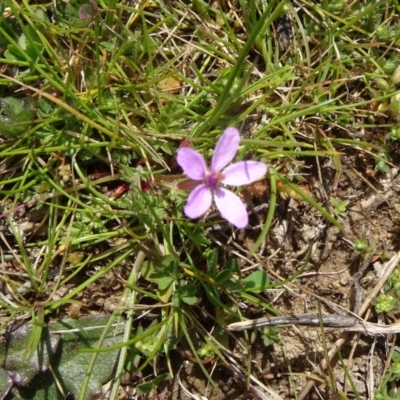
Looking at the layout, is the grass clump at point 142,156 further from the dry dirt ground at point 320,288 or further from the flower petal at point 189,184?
the flower petal at point 189,184

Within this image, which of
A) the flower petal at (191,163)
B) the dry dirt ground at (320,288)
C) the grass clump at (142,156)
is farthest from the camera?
the dry dirt ground at (320,288)

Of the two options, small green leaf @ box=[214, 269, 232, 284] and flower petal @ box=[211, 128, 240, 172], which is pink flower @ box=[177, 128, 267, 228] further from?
small green leaf @ box=[214, 269, 232, 284]

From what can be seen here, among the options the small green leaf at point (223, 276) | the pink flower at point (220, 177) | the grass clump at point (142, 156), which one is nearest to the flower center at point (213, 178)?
the pink flower at point (220, 177)

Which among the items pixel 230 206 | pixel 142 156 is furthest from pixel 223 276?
pixel 142 156

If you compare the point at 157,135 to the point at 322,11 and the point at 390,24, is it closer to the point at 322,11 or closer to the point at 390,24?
the point at 322,11

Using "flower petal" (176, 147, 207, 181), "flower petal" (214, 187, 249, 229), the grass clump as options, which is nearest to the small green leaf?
the grass clump

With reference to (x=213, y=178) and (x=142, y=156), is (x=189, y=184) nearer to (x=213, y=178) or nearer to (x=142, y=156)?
(x=213, y=178)
